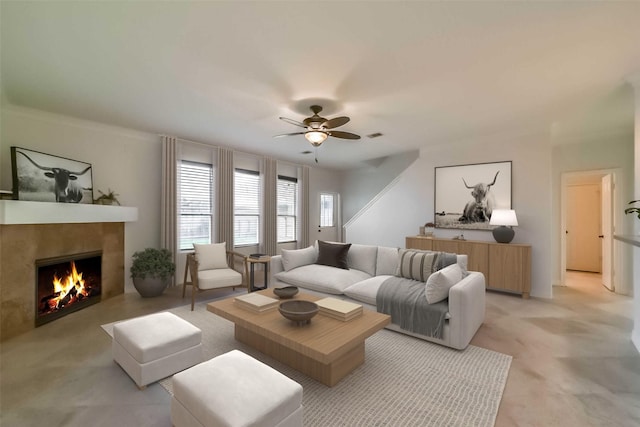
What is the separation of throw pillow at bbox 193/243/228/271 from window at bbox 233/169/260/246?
1452mm

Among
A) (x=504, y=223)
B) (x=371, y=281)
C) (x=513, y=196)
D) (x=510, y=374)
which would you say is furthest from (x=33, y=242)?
(x=513, y=196)

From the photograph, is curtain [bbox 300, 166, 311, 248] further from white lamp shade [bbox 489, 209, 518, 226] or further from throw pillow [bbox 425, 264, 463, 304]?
throw pillow [bbox 425, 264, 463, 304]

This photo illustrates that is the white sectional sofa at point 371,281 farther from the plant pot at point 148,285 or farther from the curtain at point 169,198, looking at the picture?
the curtain at point 169,198

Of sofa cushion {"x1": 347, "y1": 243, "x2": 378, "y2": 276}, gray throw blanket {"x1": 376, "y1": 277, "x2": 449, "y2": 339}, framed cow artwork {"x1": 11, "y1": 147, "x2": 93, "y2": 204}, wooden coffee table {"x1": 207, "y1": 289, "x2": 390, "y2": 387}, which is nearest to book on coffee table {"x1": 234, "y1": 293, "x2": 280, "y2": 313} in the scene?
wooden coffee table {"x1": 207, "y1": 289, "x2": 390, "y2": 387}

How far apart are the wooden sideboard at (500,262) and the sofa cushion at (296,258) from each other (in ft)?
8.24

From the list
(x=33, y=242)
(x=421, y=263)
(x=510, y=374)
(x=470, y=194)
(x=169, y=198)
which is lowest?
(x=510, y=374)

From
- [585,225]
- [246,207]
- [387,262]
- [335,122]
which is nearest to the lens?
[335,122]

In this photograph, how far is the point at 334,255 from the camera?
4.31 m

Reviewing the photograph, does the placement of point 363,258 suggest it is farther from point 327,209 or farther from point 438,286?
point 327,209

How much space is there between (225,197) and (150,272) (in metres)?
1.97

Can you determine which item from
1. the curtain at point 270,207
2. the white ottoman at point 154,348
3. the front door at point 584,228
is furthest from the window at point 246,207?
the front door at point 584,228

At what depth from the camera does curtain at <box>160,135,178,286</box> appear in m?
4.70

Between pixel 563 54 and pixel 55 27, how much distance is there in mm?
4104

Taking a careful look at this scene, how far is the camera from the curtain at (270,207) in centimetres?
642
